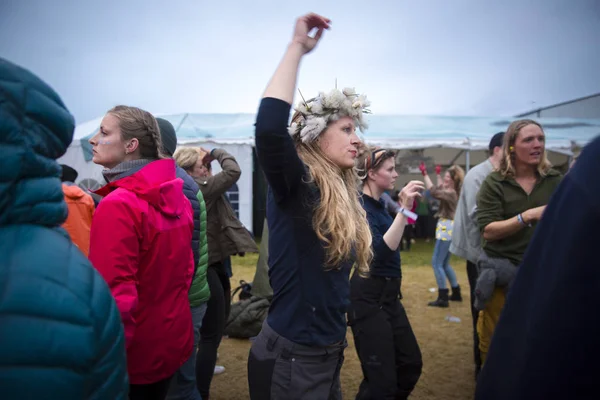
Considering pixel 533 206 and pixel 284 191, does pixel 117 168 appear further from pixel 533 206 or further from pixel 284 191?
pixel 533 206

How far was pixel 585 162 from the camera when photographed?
0.67 metres

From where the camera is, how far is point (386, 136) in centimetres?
1207

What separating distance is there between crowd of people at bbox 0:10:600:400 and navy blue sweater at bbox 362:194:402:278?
0.01 m

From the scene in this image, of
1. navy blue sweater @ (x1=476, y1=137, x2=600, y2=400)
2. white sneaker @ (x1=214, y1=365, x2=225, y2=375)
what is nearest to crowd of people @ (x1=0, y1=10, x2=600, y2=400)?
navy blue sweater @ (x1=476, y1=137, x2=600, y2=400)

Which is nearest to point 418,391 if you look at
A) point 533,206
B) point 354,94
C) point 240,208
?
point 533,206

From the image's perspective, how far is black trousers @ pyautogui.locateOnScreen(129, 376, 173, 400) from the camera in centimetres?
185

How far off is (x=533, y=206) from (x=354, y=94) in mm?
1841

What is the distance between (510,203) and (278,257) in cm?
213

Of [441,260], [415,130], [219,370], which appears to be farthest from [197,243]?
[415,130]

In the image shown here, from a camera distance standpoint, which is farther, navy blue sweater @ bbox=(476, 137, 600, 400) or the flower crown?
the flower crown

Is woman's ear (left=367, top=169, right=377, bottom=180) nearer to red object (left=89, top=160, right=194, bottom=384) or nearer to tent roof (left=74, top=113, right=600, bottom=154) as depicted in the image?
red object (left=89, top=160, right=194, bottom=384)

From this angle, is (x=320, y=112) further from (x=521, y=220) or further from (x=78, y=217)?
(x=78, y=217)

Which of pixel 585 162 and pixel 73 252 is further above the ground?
pixel 585 162

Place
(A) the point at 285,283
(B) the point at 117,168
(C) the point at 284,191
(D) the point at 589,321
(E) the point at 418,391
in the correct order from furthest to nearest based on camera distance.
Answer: (E) the point at 418,391, (B) the point at 117,168, (A) the point at 285,283, (C) the point at 284,191, (D) the point at 589,321
